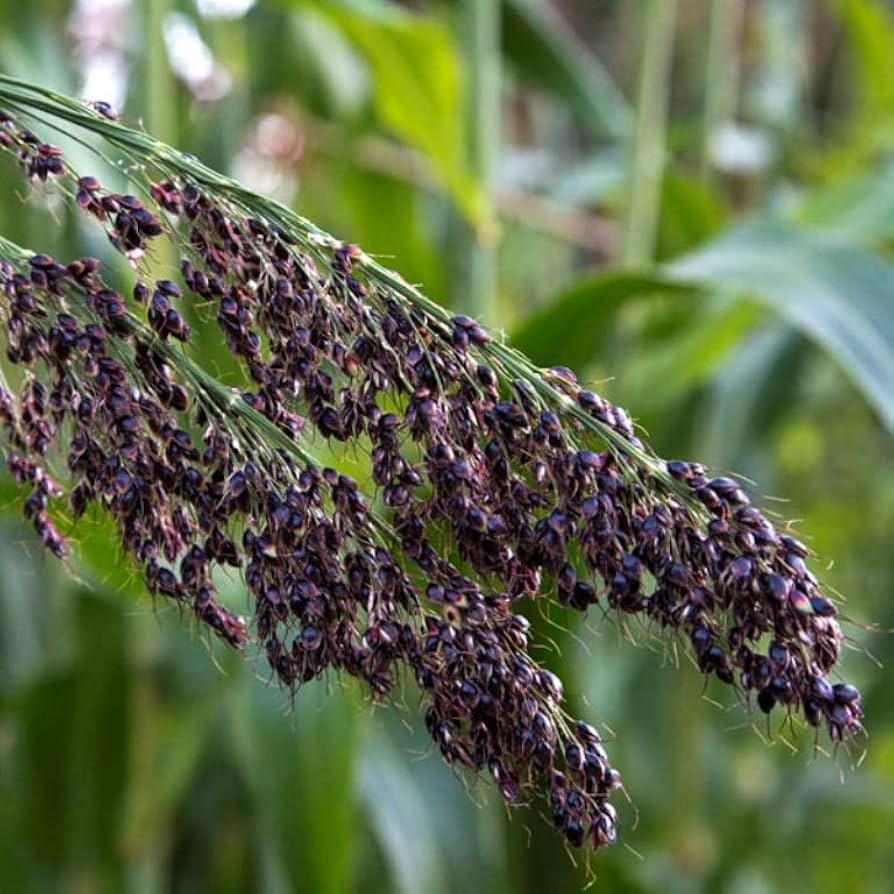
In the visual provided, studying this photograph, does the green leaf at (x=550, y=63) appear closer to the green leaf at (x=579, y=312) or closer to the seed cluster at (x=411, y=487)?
the green leaf at (x=579, y=312)

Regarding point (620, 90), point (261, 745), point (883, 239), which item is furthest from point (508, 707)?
point (620, 90)

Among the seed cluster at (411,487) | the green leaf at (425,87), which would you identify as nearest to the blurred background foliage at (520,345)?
the green leaf at (425,87)

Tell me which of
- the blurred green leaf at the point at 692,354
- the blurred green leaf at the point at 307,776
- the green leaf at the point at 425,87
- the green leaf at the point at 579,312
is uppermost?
the green leaf at the point at 425,87

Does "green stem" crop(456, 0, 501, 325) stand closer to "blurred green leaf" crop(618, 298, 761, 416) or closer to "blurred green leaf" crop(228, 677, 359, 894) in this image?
"blurred green leaf" crop(618, 298, 761, 416)

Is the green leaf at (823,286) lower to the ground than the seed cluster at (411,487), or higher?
higher

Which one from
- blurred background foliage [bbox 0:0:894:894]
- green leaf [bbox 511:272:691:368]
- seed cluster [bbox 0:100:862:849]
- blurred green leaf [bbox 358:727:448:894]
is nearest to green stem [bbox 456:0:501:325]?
blurred background foliage [bbox 0:0:894:894]

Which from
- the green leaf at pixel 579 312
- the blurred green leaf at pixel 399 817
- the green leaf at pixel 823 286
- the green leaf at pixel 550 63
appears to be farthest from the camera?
the green leaf at pixel 550 63

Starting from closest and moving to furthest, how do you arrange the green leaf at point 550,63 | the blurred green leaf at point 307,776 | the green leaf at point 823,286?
the green leaf at point 823,286 → the blurred green leaf at point 307,776 → the green leaf at point 550,63

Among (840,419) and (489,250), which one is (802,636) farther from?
(840,419)
